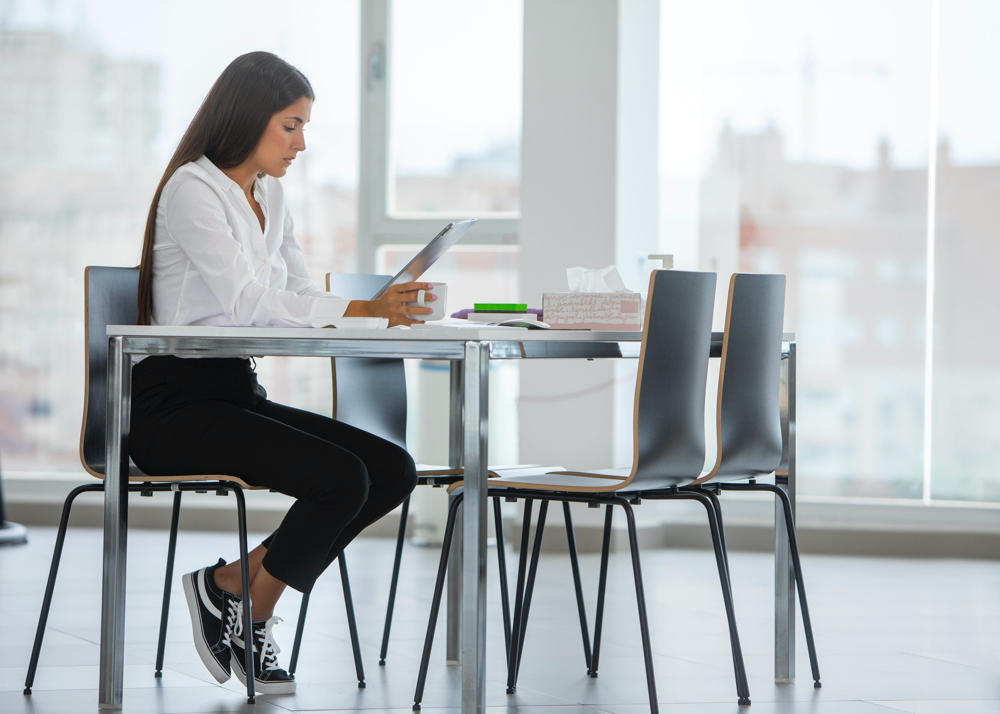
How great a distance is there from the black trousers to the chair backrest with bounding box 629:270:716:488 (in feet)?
1.77

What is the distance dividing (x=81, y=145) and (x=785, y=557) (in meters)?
3.82

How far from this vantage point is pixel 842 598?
354 cm

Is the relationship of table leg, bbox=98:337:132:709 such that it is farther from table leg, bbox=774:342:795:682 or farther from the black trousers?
table leg, bbox=774:342:795:682

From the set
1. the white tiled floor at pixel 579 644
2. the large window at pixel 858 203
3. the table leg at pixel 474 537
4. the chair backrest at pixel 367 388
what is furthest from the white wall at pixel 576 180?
the table leg at pixel 474 537

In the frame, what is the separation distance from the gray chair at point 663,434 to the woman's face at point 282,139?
77 centimetres

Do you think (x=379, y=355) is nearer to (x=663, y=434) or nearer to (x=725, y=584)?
(x=663, y=434)

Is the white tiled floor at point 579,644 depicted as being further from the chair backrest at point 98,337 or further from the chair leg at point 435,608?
the chair backrest at point 98,337

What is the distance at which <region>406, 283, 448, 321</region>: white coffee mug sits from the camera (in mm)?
2162

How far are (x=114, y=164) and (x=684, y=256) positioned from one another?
8.18 ft

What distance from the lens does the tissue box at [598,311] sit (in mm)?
2301

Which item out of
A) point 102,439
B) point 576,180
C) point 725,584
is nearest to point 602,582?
point 725,584

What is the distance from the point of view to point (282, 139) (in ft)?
7.98

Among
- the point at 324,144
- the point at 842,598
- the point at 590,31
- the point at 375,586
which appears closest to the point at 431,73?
the point at 324,144

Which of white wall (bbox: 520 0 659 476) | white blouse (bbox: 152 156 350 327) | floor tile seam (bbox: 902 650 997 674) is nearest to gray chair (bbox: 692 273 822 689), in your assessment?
floor tile seam (bbox: 902 650 997 674)
